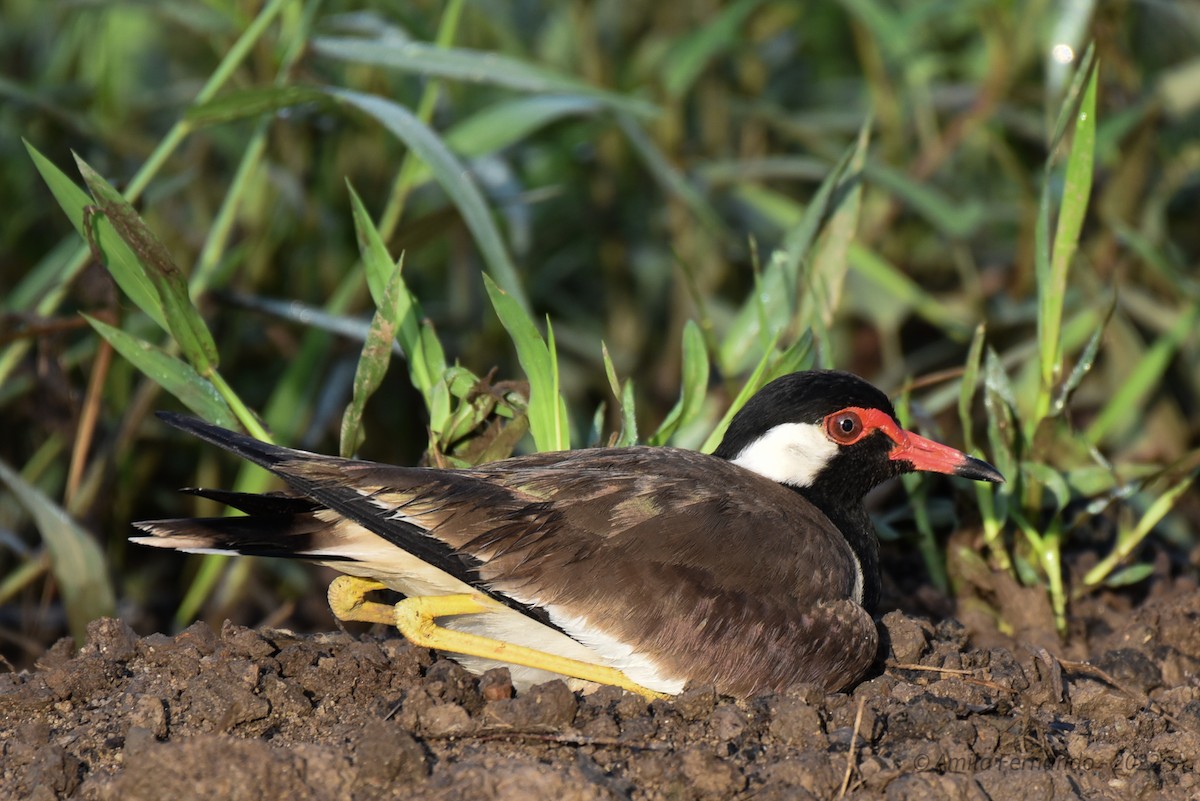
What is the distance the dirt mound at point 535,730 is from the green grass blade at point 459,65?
2080 mm

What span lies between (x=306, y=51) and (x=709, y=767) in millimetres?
3160

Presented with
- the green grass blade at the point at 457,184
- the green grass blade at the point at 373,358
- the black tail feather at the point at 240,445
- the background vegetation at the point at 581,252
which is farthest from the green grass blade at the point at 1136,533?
the black tail feather at the point at 240,445

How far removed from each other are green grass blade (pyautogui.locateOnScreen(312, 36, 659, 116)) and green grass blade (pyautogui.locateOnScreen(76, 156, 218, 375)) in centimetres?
116

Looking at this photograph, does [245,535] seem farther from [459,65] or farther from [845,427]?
[459,65]

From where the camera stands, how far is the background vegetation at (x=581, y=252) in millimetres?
4770

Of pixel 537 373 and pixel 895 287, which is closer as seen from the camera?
pixel 537 373

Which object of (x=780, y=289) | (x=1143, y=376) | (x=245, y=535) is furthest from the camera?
(x=1143, y=376)

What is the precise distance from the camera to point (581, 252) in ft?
25.5

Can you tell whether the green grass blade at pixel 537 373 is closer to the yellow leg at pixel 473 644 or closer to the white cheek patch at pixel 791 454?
the white cheek patch at pixel 791 454

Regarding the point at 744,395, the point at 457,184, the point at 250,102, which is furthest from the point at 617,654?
the point at 250,102

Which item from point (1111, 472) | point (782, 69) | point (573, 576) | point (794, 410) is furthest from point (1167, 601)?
point (782, 69)

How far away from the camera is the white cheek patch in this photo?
4.54 m

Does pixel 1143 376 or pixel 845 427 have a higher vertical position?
pixel 845 427

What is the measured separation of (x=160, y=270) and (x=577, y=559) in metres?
1.56
